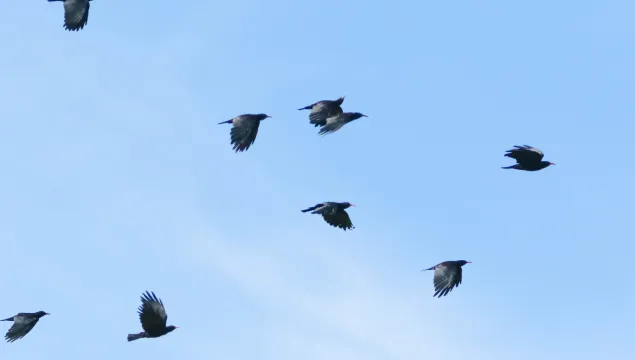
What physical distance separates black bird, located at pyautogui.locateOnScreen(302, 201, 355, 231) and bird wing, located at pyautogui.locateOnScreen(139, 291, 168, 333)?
23.1 feet

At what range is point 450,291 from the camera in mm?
40906

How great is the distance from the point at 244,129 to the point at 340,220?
524 cm

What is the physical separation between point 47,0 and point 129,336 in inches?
434

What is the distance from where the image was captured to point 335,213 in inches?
1716

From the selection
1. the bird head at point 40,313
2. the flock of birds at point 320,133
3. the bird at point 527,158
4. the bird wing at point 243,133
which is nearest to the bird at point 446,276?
the flock of birds at point 320,133

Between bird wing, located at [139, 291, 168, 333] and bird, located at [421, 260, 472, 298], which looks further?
bird, located at [421, 260, 472, 298]

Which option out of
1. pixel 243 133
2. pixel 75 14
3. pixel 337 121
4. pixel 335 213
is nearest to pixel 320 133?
pixel 337 121

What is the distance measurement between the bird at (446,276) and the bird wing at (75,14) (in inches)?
525

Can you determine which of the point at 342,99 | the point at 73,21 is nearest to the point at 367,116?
the point at 342,99

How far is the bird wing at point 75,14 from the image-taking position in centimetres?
4003

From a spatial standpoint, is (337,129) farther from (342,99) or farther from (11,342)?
(11,342)

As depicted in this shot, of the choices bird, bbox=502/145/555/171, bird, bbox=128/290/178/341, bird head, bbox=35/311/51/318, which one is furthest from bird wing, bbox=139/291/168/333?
bird, bbox=502/145/555/171

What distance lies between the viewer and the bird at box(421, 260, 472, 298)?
4066 centimetres

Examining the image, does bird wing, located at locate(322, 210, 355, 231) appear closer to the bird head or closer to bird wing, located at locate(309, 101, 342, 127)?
bird wing, located at locate(309, 101, 342, 127)
